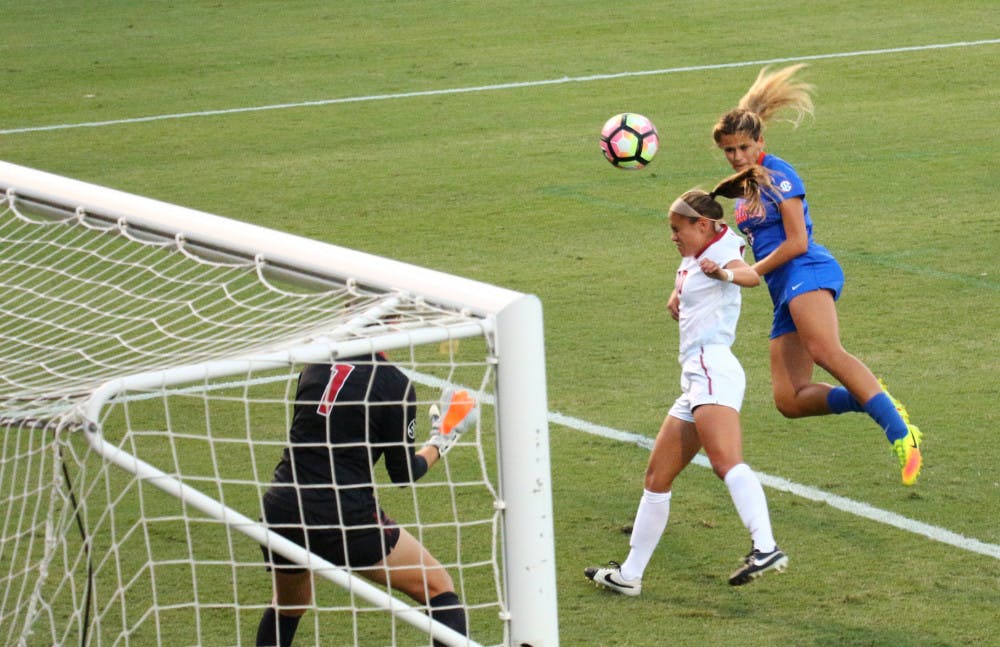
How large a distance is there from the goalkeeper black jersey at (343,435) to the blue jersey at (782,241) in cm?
219

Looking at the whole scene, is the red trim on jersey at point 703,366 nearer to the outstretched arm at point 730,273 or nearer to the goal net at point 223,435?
the outstretched arm at point 730,273

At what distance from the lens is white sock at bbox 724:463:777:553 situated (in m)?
5.79

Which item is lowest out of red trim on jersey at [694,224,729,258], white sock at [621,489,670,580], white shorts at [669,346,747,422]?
white sock at [621,489,670,580]

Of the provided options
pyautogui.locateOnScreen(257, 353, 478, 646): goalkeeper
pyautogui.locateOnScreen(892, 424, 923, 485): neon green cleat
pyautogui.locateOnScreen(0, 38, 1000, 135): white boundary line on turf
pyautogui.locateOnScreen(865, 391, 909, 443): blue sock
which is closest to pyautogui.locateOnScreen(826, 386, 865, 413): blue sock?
pyautogui.locateOnScreen(865, 391, 909, 443): blue sock

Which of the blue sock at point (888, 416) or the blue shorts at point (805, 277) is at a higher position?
the blue shorts at point (805, 277)

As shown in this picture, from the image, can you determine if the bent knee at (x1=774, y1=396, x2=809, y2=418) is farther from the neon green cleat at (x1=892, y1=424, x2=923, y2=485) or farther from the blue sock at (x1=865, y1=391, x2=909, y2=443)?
the neon green cleat at (x1=892, y1=424, x2=923, y2=485)

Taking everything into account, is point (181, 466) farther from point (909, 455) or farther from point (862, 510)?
point (909, 455)

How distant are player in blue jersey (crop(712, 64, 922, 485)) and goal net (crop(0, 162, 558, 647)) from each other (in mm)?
1561

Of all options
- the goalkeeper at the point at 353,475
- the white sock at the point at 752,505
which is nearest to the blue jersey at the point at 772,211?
the white sock at the point at 752,505

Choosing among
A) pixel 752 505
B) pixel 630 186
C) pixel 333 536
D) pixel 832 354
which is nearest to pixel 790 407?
pixel 832 354

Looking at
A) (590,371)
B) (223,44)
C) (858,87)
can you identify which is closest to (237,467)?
(590,371)

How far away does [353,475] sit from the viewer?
5.12 meters

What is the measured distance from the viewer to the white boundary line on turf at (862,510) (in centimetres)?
630

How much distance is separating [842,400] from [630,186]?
6.25 meters
